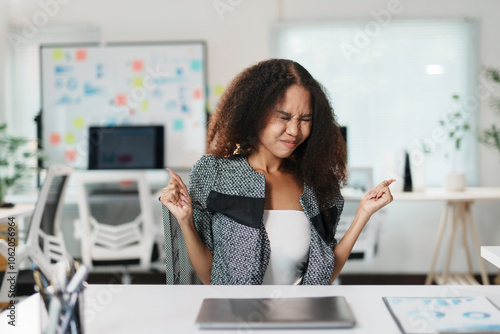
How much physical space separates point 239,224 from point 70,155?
9.66 feet

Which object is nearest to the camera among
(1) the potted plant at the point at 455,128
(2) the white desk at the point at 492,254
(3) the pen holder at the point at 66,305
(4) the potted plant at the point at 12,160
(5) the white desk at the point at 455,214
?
(3) the pen holder at the point at 66,305

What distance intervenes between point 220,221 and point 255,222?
0.10 m

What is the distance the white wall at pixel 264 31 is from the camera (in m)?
3.68

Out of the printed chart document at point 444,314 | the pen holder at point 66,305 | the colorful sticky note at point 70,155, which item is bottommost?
the printed chart document at point 444,314

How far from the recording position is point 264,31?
3.77 m

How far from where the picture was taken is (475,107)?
3.66 meters

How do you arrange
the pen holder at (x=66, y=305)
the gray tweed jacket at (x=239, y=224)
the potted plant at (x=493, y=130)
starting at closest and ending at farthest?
1. the pen holder at (x=66, y=305)
2. the gray tweed jacket at (x=239, y=224)
3. the potted plant at (x=493, y=130)

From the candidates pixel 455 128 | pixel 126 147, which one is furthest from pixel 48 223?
pixel 455 128

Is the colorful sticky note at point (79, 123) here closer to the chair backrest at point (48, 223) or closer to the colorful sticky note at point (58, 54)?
the colorful sticky note at point (58, 54)

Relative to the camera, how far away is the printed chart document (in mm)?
767

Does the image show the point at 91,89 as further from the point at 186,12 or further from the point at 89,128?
the point at 186,12

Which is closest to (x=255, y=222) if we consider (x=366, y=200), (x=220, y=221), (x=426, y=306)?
(x=220, y=221)

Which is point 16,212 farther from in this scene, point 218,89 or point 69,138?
point 218,89

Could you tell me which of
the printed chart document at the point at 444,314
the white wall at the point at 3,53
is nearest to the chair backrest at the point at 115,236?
the white wall at the point at 3,53
